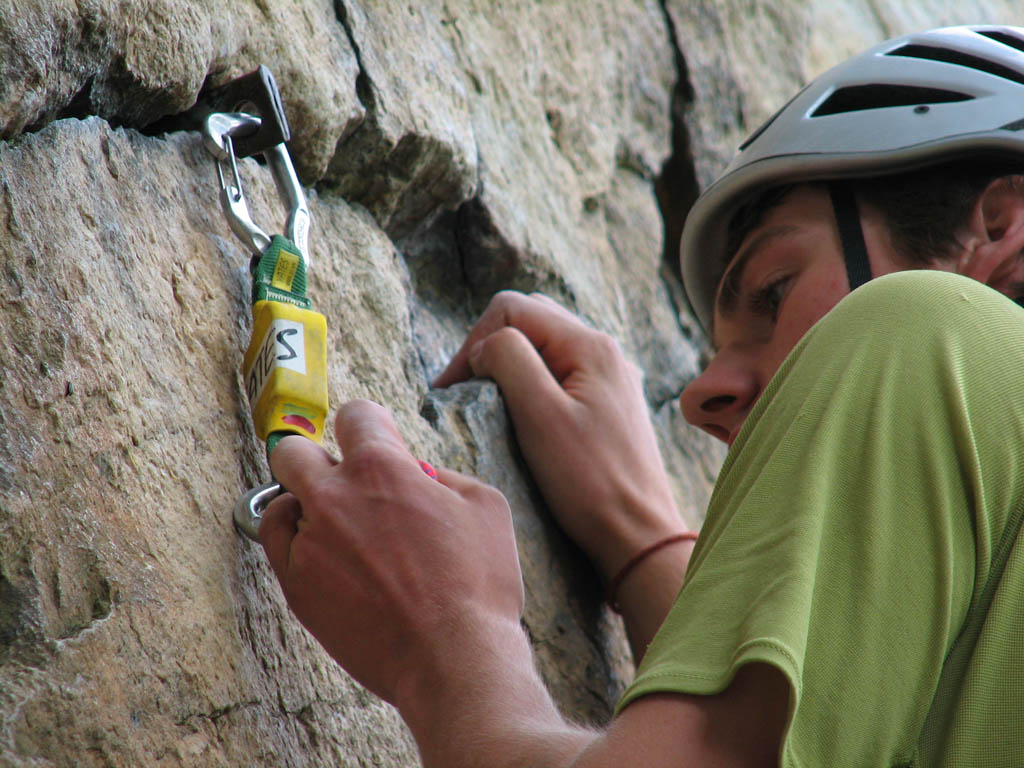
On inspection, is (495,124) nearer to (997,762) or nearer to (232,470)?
(232,470)

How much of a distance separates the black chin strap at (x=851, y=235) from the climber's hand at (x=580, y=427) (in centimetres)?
46

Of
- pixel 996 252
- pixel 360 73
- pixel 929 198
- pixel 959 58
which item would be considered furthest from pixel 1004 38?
pixel 360 73

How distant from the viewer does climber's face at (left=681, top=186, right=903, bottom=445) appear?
1375 mm

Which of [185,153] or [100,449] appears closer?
[100,449]

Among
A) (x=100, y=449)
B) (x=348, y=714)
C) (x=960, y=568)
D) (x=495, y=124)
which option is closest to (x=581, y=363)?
(x=495, y=124)

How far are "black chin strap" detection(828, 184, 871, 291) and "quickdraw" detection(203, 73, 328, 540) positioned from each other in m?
0.69

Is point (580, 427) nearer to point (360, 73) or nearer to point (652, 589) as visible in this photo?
point (652, 589)

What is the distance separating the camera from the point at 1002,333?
85 cm

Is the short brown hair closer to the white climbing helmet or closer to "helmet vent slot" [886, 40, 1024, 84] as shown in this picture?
the white climbing helmet

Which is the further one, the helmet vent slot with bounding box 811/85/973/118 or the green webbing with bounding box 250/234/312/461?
the helmet vent slot with bounding box 811/85/973/118

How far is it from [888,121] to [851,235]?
30 centimetres

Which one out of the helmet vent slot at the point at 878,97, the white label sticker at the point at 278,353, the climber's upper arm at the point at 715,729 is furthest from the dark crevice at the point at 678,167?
the climber's upper arm at the point at 715,729

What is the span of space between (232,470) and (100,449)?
19 centimetres

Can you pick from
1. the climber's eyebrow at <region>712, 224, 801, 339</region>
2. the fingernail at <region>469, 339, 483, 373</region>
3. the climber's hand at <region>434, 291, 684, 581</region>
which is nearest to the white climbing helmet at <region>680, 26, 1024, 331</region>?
the climber's eyebrow at <region>712, 224, 801, 339</region>
